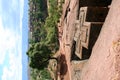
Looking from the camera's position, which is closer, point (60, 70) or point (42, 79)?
point (60, 70)

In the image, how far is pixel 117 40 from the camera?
6.70m

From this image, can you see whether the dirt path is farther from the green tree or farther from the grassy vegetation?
the grassy vegetation

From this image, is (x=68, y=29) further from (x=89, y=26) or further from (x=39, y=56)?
(x=39, y=56)

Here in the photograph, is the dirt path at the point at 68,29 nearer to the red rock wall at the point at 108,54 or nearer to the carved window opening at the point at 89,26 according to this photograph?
the carved window opening at the point at 89,26

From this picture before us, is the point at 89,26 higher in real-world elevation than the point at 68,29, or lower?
higher

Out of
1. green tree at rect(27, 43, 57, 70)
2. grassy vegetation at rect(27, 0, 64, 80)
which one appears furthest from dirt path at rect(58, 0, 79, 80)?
grassy vegetation at rect(27, 0, 64, 80)

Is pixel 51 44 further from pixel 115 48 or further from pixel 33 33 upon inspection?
pixel 115 48

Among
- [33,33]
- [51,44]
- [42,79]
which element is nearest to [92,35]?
[51,44]

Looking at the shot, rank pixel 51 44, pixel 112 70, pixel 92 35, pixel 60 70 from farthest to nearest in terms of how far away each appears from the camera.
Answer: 1. pixel 51 44
2. pixel 60 70
3. pixel 92 35
4. pixel 112 70

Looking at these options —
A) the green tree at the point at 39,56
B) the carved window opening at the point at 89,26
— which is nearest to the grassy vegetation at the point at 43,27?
the green tree at the point at 39,56

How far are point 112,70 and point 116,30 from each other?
1114 mm

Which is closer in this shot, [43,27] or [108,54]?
[108,54]

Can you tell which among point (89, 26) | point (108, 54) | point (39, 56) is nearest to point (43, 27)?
point (39, 56)

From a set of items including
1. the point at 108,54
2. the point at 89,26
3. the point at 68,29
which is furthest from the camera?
the point at 68,29
